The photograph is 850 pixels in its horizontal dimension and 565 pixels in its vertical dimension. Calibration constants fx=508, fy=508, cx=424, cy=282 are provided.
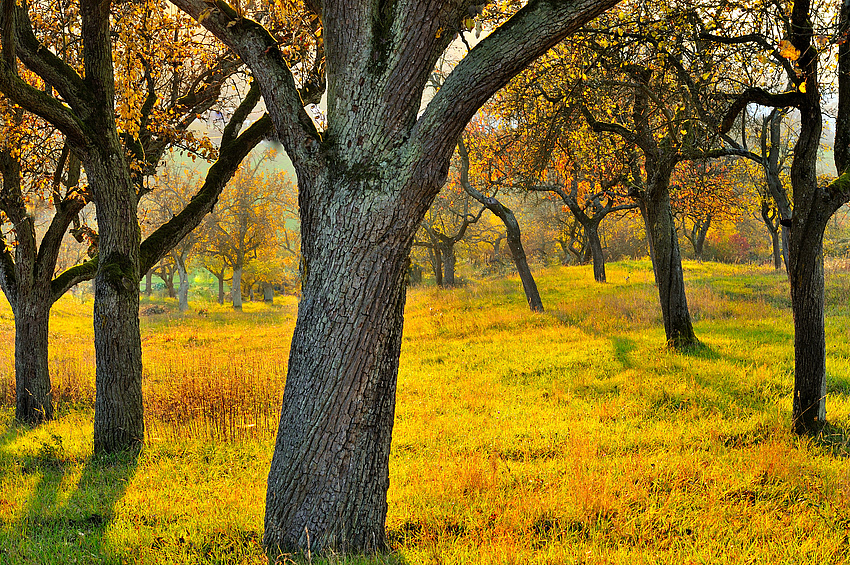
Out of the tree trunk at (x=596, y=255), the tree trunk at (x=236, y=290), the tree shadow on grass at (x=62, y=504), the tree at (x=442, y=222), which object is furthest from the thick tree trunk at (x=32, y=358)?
the tree trunk at (x=236, y=290)

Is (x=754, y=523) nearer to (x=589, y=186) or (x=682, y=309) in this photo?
(x=682, y=309)

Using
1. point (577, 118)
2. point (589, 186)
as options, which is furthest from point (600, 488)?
point (589, 186)

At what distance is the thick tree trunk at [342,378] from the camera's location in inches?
145

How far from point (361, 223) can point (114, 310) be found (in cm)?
448

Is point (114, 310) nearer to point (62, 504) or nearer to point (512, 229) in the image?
point (62, 504)

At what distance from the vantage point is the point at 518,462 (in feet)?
19.1

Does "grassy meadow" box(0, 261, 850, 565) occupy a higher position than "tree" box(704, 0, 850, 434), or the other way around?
"tree" box(704, 0, 850, 434)

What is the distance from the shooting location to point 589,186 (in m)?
19.2

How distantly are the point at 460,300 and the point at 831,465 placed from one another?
14404mm

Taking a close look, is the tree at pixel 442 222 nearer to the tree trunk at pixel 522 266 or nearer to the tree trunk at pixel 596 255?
the tree trunk at pixel 596 255

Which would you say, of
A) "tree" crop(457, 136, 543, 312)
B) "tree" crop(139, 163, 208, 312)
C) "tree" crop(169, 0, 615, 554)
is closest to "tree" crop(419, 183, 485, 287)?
"tree" crop(457, 136, 543, 312)

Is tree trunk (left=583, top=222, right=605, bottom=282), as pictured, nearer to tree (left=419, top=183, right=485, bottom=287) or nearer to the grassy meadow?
the grassy meadow

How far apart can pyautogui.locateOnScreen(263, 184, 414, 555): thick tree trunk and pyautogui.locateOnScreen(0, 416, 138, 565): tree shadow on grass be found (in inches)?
66.6

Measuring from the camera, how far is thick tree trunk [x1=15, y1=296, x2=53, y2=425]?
Answer: 27.9 feet
